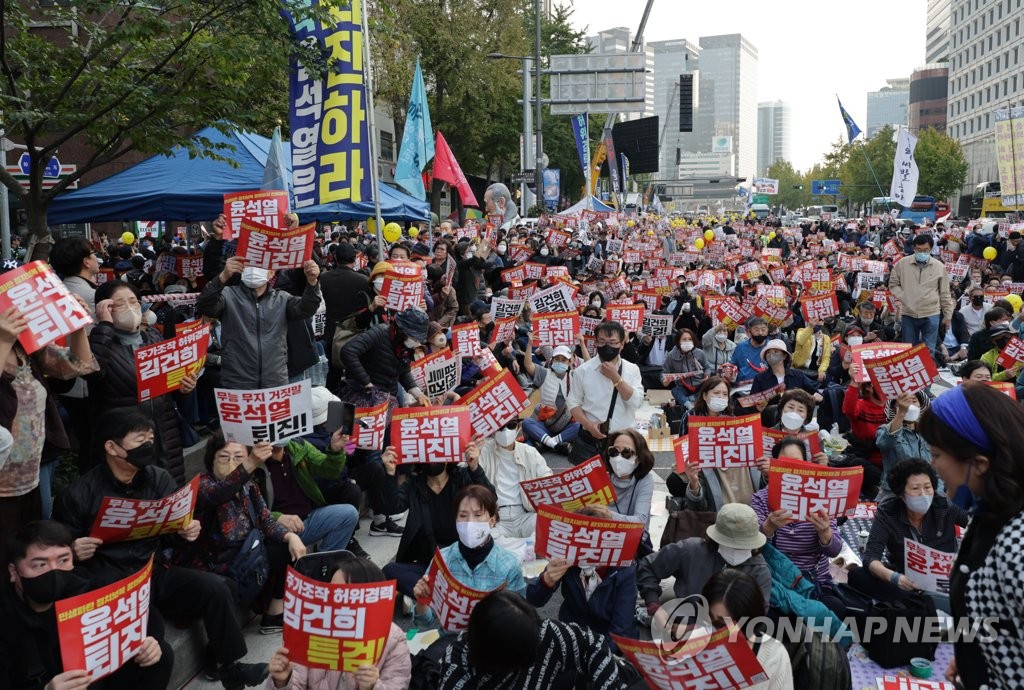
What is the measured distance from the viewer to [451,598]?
13.4ft

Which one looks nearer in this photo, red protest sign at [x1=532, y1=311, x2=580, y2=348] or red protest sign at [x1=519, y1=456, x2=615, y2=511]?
red protest sign at [x1=519, y1=456, x2=615, y2=511]

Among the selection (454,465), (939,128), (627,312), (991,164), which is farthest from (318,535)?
(939,128)

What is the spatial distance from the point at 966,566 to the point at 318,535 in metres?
4.24

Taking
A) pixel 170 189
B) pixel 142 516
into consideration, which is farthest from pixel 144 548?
pixel 170 189

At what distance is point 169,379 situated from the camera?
5.46 metres

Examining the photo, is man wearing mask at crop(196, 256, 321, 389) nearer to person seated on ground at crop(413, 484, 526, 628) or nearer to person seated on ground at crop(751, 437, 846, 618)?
person seated on ground at crop(413, 484, 526, 628)

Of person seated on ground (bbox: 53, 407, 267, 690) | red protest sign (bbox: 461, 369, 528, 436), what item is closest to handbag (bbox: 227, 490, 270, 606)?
person seated on ground (bbox: 53, 407, 267, 690)

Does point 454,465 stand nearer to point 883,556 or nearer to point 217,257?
point 883,556

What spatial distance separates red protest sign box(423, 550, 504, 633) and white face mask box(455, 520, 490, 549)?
0.38 metres

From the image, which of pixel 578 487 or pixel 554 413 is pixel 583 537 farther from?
pixel 554 413

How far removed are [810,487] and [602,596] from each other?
1389 millimetres

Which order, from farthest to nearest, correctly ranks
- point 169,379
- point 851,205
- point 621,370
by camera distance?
1. point 851,205
2. point 621,370
3. point 169,379

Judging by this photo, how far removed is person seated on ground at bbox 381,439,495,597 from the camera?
550 centimetres

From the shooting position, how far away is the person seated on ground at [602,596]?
467 centimetres
